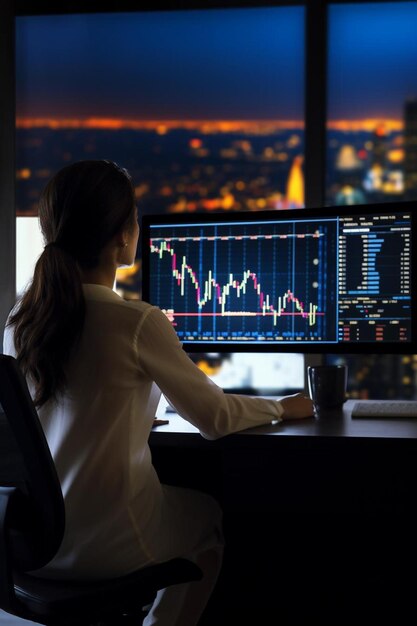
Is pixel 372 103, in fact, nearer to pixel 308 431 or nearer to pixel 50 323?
pixel 308 431

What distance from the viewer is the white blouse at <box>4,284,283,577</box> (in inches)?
54.4

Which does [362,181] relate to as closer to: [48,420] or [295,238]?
[295,238]

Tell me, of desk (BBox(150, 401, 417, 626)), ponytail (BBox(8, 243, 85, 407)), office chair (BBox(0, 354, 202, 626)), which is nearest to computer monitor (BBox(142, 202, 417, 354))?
desk (BBox(150, 401, 417, 626))

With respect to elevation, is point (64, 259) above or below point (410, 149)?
below

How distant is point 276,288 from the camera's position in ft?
6.64

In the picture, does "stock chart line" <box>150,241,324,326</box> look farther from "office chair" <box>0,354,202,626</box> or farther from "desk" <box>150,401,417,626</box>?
"office chair" <box>0,354,202,626</box>

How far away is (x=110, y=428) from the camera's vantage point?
139 centimetres

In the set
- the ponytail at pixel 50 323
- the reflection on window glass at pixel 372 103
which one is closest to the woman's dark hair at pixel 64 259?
the ponytail at pixel 50 323

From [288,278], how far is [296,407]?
397 millimetres

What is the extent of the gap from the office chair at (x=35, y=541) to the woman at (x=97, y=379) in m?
0.05

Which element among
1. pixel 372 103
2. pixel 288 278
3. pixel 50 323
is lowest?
pixel 50 323

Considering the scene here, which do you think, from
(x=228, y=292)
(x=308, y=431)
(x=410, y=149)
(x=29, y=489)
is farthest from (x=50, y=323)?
(x=410, y=149)

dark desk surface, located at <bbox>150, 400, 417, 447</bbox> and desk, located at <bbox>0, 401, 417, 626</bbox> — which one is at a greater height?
dark desk surface, located at <bbox>150, 400, 417, 447</bbox>

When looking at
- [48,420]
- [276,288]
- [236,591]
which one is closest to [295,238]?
[276,288]
